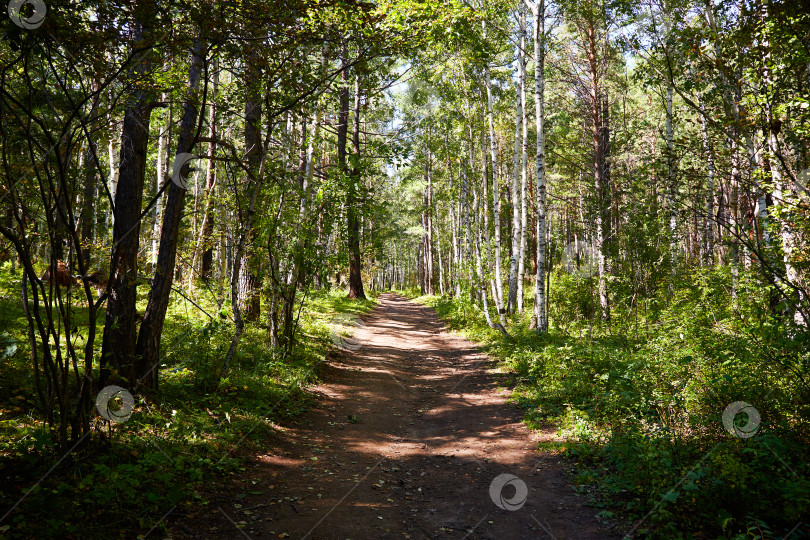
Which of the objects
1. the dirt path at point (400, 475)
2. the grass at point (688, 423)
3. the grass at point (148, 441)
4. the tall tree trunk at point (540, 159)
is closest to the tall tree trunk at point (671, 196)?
the grass at point (688, 423)

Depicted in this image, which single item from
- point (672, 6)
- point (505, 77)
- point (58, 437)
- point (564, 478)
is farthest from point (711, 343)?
point (505, 77)

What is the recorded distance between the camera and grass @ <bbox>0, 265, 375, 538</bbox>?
3119 millimetres

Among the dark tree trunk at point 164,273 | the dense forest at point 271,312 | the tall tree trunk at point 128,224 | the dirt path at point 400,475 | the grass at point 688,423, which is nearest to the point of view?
the grass at point 688,423

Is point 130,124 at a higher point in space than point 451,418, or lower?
higher

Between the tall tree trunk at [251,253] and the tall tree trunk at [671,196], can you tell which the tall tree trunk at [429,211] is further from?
the tall tree trunk at [251,253]

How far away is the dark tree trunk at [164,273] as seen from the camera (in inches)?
211

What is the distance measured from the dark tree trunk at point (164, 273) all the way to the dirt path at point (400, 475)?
1.87 meters

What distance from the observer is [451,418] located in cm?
684

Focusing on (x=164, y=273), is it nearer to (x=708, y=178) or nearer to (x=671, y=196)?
(x=671, y=196)

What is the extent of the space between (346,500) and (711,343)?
4962mm

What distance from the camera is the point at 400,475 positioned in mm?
4961

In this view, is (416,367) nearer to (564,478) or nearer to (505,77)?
(564,478)

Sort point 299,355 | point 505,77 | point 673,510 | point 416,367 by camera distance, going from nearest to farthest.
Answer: point 673,510, point 299,355, point 416,367, point 505,77

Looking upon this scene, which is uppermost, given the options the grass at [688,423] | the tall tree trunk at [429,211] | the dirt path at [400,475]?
the tall tree trunk at [429,211]
